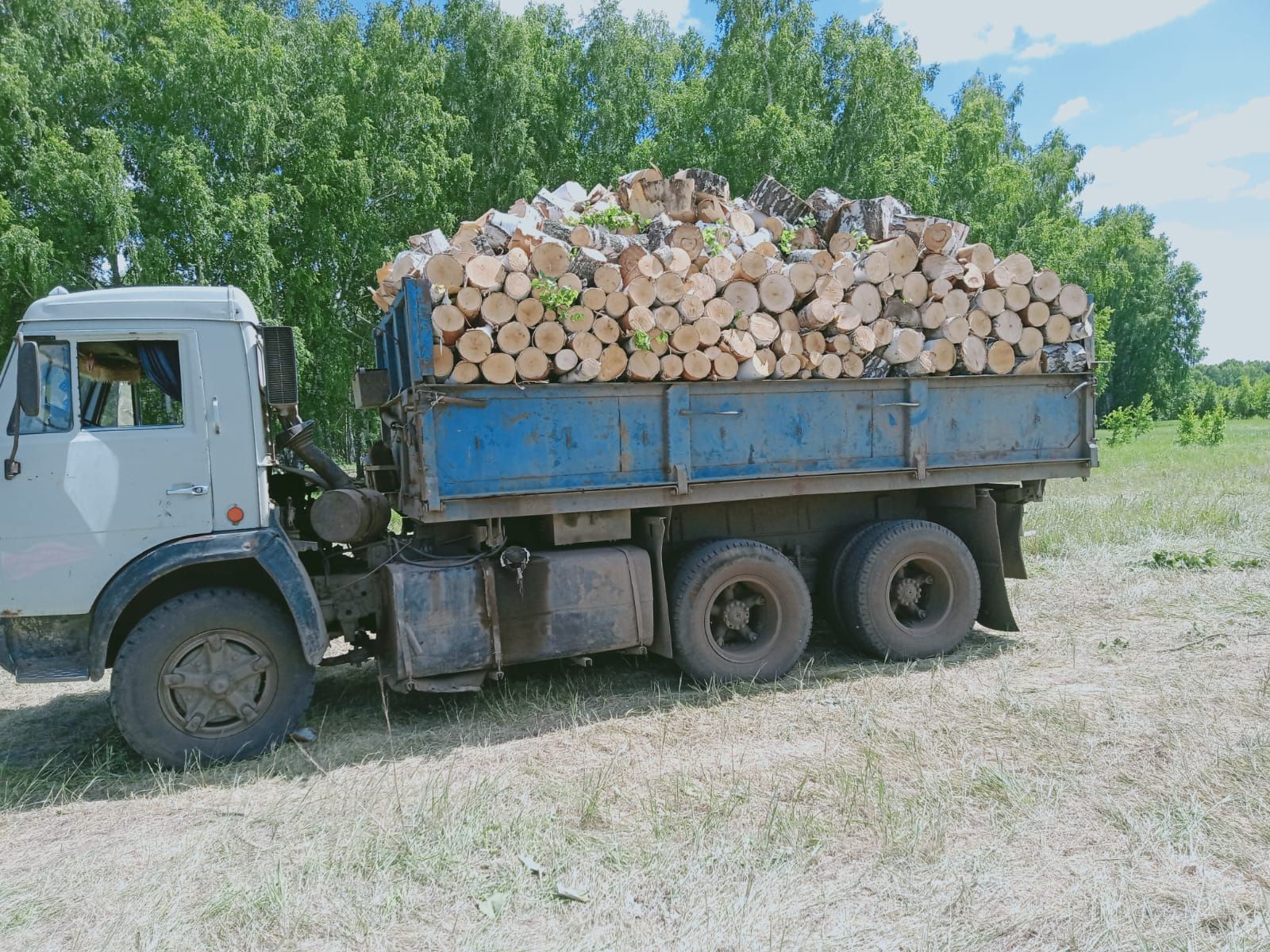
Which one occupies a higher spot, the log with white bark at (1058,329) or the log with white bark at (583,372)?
the log with white bark at (1058,329)

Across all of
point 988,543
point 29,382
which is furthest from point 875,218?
point 29,382

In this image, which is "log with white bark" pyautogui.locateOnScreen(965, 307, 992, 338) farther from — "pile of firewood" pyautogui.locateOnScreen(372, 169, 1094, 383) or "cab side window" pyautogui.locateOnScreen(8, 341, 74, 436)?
"cab side window" pyautogui.locateOnScreen(8, 341, 74, 436)

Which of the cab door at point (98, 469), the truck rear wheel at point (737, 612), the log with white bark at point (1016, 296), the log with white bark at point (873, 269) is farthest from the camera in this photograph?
the log with white bark at point (1016, 296)

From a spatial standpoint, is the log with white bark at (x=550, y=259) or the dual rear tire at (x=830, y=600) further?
A: the dual rear tire at (x=830, y=600)

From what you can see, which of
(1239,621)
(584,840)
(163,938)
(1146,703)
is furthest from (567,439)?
(1239,621)

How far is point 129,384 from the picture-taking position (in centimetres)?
470

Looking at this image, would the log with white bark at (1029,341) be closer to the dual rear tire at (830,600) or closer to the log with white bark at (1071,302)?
the log with white bark at (1071,302)

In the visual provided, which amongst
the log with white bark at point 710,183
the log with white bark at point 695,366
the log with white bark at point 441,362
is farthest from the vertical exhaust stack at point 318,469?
the log with white bark at point 710,183

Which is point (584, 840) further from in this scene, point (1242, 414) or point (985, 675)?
point (1242, 414)

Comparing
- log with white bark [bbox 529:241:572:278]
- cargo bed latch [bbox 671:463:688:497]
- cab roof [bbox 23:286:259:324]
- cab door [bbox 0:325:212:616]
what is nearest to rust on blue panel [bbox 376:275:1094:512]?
cargo bed latch [bbox 671:463:688:497]

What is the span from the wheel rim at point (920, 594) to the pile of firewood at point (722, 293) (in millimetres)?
1423

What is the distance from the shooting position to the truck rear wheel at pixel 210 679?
4594mm

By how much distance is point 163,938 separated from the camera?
2.96 meters

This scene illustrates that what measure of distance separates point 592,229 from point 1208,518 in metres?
8.78
